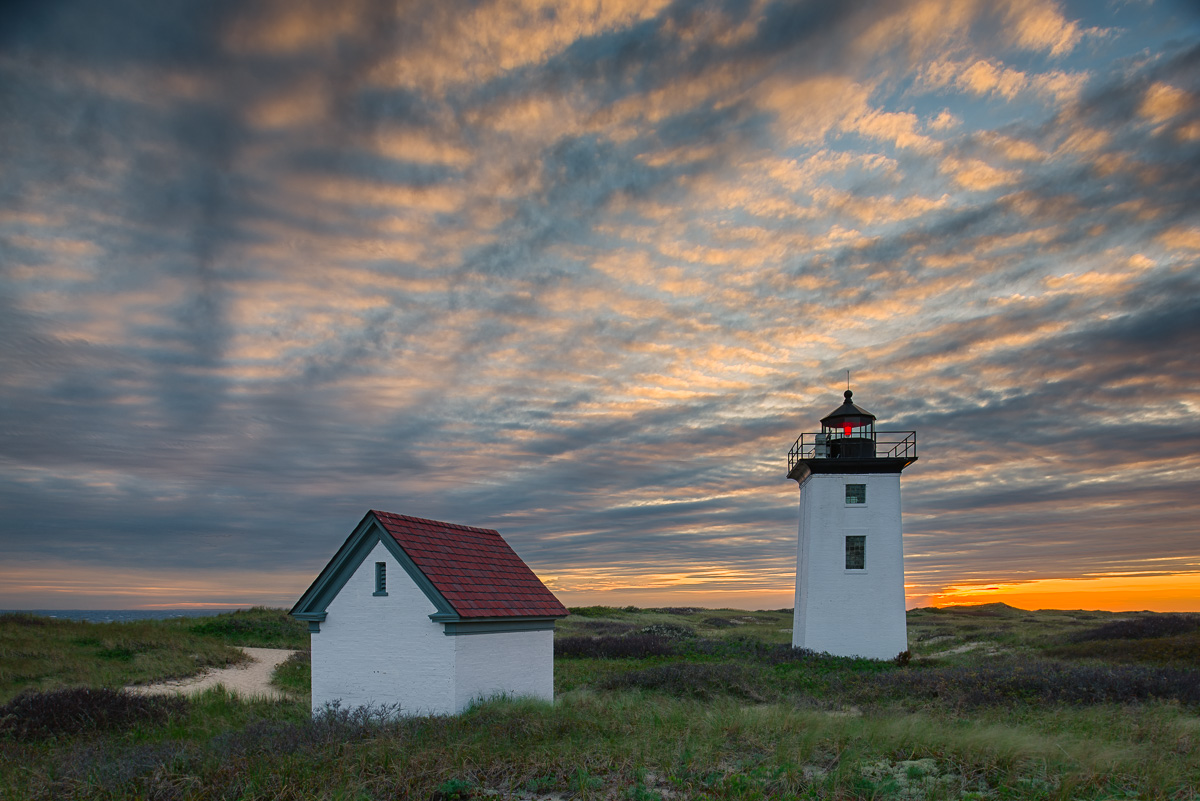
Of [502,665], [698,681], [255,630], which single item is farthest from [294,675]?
[255,630]

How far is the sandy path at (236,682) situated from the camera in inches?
901

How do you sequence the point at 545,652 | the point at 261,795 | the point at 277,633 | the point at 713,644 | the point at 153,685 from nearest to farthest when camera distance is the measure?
the point at 261,795
the point at 545,652
the point at 153,685
the point at 713,644
the point at 277,633

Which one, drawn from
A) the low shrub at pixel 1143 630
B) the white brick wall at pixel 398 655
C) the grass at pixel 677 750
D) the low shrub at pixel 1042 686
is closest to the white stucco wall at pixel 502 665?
the white brick wall at pixel 398 655

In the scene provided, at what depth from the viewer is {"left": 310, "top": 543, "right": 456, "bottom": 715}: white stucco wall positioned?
15.1m

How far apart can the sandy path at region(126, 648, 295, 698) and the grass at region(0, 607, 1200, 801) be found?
4.15m

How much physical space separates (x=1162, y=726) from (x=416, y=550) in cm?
1453

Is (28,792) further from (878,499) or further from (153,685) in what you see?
(878,499)

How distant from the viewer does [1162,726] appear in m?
13.0

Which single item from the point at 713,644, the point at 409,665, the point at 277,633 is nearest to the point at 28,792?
the point at 409,665

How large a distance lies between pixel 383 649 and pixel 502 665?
103 inches

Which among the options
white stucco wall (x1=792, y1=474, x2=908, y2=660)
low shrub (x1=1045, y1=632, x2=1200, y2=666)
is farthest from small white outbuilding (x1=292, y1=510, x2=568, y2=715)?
low shrub (x1=1045, y1=632, x2=1200, y2=666)

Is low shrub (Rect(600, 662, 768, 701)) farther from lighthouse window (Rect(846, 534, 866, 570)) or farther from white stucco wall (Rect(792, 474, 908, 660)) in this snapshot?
lighthouse window (Rect(846, 534, 866, 570))

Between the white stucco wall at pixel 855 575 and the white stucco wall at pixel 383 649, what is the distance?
18.2 meters

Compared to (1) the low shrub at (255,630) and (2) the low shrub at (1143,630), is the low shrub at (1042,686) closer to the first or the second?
(2) the low shrub at (1143,630)
